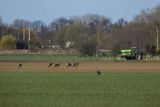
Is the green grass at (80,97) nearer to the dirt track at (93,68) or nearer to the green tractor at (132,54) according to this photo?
the dirt track at (93,68)

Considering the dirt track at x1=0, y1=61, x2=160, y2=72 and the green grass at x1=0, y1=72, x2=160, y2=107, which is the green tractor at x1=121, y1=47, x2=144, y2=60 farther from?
the green grass at x1=0, y1=72, x2=160, y2=107

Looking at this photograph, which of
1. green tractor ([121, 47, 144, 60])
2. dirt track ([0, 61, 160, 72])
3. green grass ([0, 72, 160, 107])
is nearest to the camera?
green grass ([0, 72, 160, 107])

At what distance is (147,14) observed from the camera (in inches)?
5965

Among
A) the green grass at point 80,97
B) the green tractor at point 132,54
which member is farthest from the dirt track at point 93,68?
the green grass at point 80,97

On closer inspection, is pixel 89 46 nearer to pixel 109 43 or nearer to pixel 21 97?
pixel 109 43

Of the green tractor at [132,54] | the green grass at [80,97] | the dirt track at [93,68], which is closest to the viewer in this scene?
the green grass at [80,97]

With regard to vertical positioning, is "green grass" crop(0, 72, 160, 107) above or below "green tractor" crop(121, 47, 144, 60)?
below

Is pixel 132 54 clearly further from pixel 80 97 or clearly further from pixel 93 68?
pixel 80 97

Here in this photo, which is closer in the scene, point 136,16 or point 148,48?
point 148,48

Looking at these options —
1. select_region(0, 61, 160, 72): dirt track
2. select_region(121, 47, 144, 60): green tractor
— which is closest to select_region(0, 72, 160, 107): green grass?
select_region(0, 61, 160, 72): dirt track

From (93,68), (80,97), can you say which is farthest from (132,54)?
(80,97)

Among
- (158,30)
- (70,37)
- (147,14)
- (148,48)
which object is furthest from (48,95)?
(70,37)

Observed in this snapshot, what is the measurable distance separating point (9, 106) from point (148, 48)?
292 ft

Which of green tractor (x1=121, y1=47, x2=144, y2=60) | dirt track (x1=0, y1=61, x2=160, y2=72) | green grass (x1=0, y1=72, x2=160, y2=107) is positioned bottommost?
green grass (x1=0, y1=72, x2=160, y2=107)
